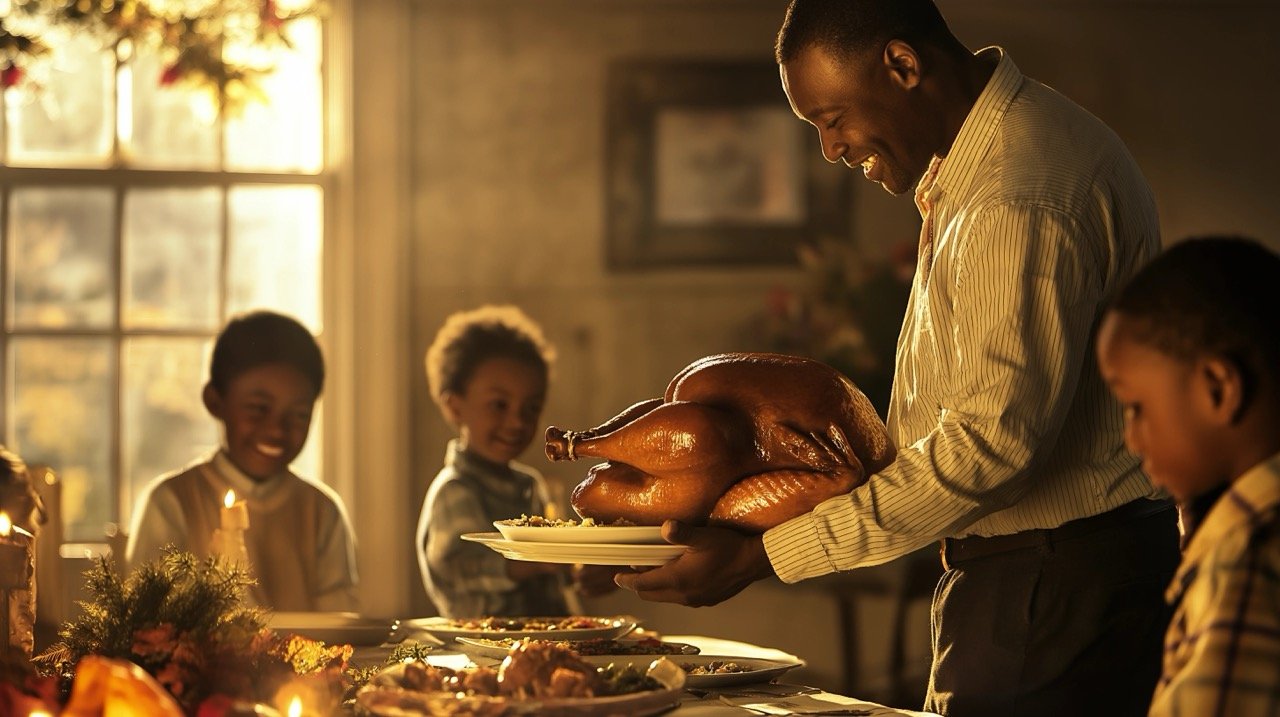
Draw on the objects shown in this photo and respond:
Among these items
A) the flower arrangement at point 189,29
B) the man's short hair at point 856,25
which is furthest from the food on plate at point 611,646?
the flower arrangement at point 189,29

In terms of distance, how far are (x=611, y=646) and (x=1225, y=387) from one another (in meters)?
0.88

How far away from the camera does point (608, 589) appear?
2.21 meters

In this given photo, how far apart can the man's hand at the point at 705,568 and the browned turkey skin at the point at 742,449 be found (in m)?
0.02

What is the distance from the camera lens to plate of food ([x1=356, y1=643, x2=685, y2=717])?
117 centimetres

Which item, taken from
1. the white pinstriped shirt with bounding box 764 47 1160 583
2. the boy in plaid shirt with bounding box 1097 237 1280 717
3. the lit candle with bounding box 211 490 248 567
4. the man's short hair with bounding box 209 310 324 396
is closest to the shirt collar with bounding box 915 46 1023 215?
the white pinstriped shirt with bounding box 764 47 1160 583

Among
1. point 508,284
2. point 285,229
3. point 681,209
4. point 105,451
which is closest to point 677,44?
point 681,209

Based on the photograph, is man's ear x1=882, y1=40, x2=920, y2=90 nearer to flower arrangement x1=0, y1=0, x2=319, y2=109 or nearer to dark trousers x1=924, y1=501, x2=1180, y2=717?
dark trousers x1=924, y1=501, x2=1180, y2=717

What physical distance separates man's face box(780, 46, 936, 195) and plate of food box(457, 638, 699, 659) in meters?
0.66

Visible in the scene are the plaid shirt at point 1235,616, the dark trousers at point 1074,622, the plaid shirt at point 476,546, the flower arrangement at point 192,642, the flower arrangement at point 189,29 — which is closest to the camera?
the plaid shirt at point 1235,616

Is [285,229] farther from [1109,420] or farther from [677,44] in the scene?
[1109,420]

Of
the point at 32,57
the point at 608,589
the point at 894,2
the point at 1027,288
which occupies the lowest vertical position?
the point at 608,589

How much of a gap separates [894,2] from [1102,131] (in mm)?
300

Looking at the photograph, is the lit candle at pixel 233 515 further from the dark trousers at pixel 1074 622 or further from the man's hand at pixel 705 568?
the dark trousers at pixel 1074 622

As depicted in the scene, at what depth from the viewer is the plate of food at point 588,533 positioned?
1.49 metres
